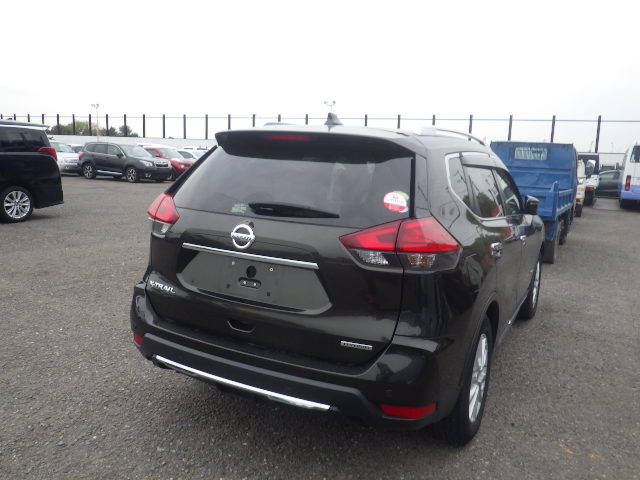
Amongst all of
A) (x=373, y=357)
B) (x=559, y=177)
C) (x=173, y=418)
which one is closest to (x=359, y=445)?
(x=373, y=357)

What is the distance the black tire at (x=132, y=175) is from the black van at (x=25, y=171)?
42.5 feet

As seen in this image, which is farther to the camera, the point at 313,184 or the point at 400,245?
the point at 313,184

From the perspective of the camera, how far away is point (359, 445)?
3021mm

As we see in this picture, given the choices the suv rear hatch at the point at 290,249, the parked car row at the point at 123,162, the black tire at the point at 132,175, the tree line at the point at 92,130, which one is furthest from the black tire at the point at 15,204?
the tree line at the point at 92,130

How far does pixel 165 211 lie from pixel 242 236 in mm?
610

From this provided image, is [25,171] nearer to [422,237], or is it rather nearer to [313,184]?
[313,184]

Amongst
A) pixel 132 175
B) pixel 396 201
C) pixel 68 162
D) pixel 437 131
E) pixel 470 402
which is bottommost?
pixel 132 175

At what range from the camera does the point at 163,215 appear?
2.99 m

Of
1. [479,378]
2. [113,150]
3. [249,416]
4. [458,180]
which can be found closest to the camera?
[458,180]

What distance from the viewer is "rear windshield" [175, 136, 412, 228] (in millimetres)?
2551

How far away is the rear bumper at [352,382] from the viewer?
2436mm

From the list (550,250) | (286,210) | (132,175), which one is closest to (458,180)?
(286,210)

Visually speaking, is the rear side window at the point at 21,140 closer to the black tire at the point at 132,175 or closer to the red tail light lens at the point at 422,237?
the red tail light lens at the point at 422,237

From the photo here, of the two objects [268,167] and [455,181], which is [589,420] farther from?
[268,167]
